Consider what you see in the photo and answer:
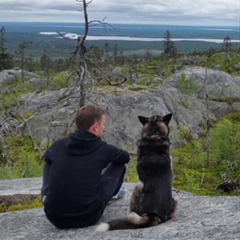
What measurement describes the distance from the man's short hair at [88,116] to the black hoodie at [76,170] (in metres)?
0.11

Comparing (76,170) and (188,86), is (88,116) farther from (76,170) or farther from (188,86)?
(188,86)

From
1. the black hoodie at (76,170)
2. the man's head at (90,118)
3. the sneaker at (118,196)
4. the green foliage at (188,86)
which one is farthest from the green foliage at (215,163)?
the man's head at (90,118)

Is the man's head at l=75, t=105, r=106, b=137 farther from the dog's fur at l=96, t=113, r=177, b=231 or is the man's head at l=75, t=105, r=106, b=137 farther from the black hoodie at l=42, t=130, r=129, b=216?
the dog's fur at l=96, t=113, r=177, b=231

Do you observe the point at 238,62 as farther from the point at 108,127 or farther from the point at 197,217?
the point at 197,217

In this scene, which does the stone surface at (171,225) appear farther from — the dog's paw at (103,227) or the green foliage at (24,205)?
the green foliage at (24,205)

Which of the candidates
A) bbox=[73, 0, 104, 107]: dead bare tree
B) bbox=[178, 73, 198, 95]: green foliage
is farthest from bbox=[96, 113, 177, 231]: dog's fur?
bbox=[178, 73, 198, 95]: green foliage

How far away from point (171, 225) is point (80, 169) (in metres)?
1.68

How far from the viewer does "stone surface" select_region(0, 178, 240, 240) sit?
692 cm

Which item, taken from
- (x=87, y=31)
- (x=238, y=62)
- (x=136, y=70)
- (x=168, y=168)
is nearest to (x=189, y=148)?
(x=87, y=31)

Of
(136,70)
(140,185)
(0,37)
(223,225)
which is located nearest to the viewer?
(223,225)

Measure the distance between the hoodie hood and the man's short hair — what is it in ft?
0.36

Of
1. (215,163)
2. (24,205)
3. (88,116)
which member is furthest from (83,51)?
(215,163)

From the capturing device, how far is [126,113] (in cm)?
3362

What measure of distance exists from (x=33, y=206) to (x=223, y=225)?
4910mm
